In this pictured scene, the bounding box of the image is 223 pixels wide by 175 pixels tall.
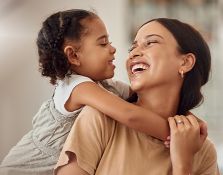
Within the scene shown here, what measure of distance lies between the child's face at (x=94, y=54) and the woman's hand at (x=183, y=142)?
338mm

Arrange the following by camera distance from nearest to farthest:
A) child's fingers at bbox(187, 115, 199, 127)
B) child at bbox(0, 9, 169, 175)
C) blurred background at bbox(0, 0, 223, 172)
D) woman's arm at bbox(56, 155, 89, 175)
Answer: woman's arm at bbox(56, 155, 89, 175)
child's fingers at bbox(187, 115, 199, 127)
child at bbox(0, 9, 169, 175)
blurred background at bbox(0, 0, 223, 172)

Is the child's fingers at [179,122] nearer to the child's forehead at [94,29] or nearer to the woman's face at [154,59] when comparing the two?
the woman's face at [154,59]

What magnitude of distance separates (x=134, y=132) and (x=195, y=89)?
0.28 metres

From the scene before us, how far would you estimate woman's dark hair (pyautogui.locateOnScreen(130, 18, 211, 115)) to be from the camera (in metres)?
1.34

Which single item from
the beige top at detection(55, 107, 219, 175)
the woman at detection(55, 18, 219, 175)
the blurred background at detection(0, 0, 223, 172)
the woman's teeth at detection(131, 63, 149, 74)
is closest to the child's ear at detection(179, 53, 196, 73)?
the woman at detection(55, 18, 219, 175)

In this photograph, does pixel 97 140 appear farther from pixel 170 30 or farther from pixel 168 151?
pixel 170 30

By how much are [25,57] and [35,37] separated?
0.14 meters

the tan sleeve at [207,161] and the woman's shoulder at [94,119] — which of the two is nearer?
the woman's shoulder at [94,119]

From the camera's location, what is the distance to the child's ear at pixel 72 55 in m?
1.43

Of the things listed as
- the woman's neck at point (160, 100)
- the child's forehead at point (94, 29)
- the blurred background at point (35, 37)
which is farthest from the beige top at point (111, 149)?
the blurred background at point (35, 37)

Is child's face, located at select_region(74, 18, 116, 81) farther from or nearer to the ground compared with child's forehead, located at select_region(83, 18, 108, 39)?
nearer to the ground

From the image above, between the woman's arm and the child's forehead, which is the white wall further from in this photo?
the woman's arm

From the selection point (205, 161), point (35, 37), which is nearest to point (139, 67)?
point (205, 161)

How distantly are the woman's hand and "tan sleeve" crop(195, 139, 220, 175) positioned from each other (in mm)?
100
